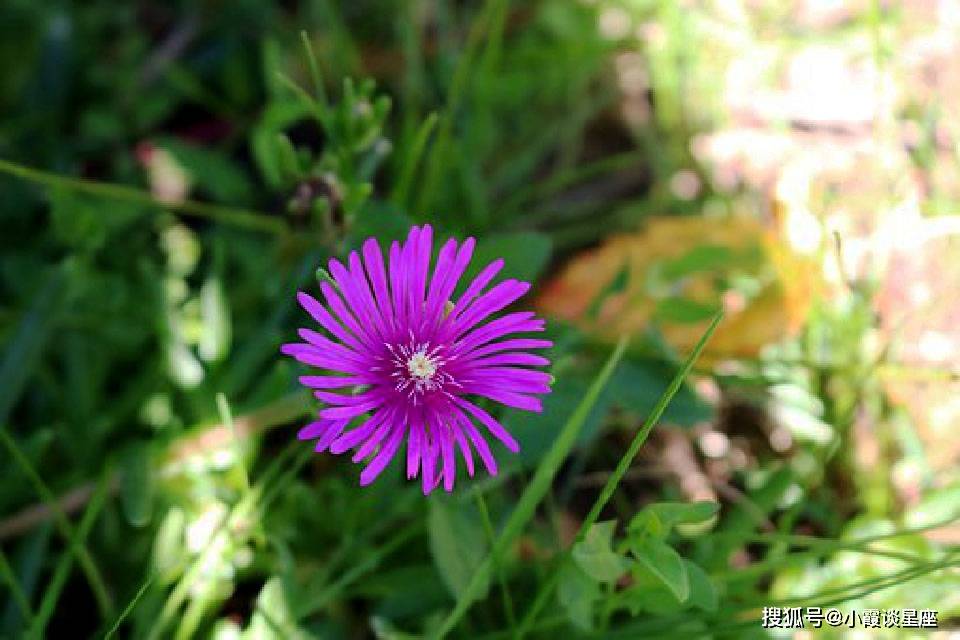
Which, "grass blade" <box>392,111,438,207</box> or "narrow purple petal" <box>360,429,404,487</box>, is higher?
"grass blade" <box>392,111,438,207</box>

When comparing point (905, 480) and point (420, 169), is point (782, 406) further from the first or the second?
point (420, 169)

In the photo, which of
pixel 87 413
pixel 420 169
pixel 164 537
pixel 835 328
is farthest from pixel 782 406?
pixel 87 413

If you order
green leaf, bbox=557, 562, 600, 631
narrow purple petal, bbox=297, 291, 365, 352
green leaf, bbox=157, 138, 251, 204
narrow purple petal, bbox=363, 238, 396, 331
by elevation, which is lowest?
green leaf, bbox=557, 562, 600, 631

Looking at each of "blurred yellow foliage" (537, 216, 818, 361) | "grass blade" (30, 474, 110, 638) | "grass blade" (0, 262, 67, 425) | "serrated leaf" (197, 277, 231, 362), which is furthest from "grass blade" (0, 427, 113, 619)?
"blurred yellow foliage" (537, 216, 818, 361)

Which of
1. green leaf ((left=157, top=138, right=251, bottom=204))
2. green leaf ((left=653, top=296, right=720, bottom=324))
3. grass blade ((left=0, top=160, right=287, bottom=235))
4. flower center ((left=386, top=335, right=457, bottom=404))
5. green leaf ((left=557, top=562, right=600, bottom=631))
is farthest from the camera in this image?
green leaf ((left=157, top=138, right=251, bottom=204))

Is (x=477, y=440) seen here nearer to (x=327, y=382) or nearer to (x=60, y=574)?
(x=327, y=382)

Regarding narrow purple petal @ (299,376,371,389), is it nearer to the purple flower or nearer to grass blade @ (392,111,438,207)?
the purple flower

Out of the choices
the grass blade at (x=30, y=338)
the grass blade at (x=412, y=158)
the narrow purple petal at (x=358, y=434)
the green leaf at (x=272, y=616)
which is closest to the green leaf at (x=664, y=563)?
the narrow purple petal at (x=358, y=434)
